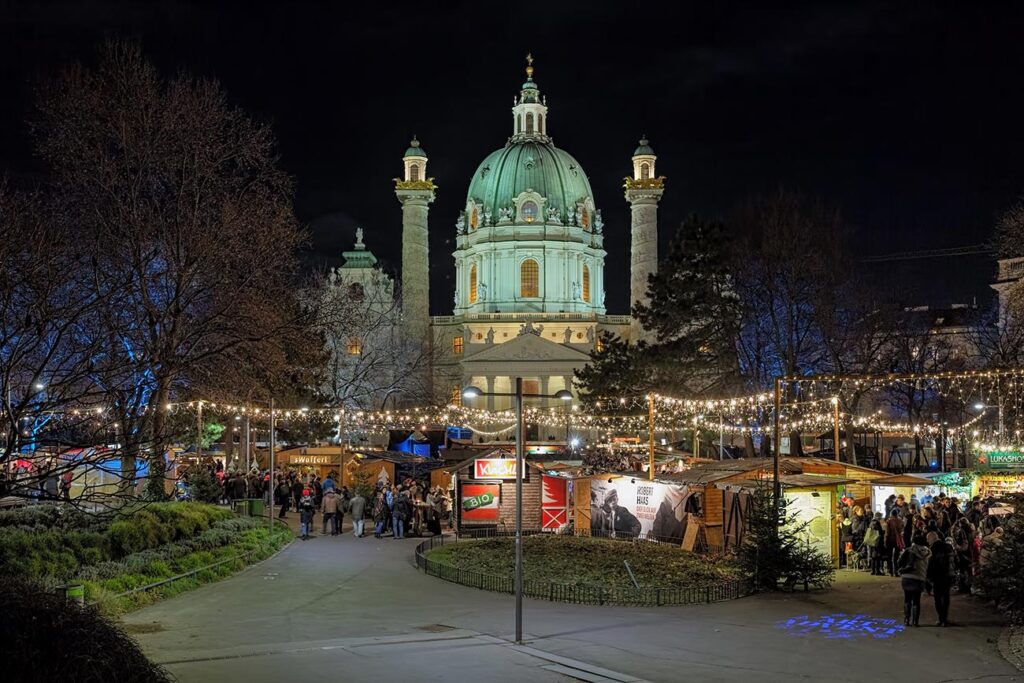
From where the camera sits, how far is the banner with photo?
27.8 meters

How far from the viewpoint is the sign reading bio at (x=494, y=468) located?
31.7 meters

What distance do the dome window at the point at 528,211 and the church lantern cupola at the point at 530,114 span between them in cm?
960

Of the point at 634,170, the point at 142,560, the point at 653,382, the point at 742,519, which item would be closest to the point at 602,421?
the point at 653,382

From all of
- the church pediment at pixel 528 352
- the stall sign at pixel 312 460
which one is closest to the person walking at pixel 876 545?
the stall sign at pixel 312 460

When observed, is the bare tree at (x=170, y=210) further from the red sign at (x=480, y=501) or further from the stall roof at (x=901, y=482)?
the stall roof at (x=901, y=482)

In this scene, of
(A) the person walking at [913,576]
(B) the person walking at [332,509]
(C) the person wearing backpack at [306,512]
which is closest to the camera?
(A) the person walking at [913,576]

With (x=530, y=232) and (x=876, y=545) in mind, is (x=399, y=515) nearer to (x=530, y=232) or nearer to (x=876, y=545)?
(x=876, y=545)

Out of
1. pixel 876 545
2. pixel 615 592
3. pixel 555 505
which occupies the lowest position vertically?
pixel 615 592

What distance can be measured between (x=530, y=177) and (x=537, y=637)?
328ft

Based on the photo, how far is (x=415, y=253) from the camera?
325 ft

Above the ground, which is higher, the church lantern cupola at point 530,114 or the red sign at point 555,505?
the church lantern cupola at point 530,114

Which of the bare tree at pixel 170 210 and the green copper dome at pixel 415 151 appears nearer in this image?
the bare tree at pixel 170 210

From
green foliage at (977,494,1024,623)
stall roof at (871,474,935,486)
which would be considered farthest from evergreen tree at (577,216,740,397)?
green foliage at (977,494,1024,623)

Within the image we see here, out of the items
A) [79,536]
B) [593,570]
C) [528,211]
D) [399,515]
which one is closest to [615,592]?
[593,570]
